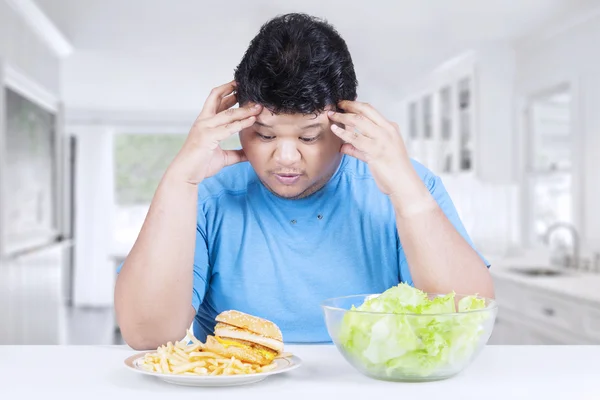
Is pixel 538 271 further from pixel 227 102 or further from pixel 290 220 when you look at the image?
pixel 227 102

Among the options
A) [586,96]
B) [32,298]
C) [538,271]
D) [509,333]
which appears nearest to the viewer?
[509,333]

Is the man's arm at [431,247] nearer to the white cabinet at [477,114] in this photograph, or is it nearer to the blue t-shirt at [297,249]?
the blue t-shirt at [297,249]

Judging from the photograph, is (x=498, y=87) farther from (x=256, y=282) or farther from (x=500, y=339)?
(x=256, y=282)

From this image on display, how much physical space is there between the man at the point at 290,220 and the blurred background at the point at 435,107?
205 cm

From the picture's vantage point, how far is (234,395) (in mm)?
925

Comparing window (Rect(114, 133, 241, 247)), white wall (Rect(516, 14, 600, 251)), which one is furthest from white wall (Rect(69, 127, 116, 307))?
white wall (Rect(516, 14, 600, 251))

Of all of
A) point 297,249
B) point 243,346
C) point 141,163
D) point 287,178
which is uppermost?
point 141,163

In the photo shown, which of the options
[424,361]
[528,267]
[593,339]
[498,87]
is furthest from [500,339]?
[424,361]

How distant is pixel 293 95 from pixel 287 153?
0.34 ft

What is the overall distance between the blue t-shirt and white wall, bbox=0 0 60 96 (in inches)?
110

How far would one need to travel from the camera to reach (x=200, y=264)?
140 cm

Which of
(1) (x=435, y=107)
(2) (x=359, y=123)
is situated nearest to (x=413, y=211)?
(2) (x=359, y=123)

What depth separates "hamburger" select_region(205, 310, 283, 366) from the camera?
991 mm

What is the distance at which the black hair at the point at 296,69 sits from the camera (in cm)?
122
